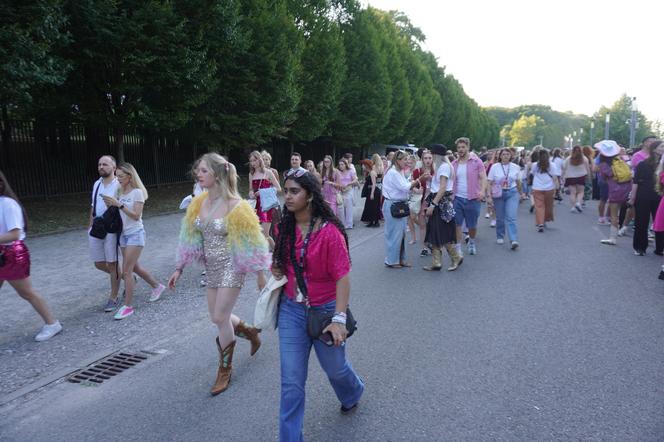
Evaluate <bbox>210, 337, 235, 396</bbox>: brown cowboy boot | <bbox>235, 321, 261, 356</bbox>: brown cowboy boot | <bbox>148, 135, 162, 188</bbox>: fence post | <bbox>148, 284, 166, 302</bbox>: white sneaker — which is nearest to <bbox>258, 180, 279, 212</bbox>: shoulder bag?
<bbox>148, 284, 166, 302</bbox>: white sneaker

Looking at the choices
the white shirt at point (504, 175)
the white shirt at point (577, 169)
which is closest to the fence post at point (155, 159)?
the white shirt at point (504, 175)

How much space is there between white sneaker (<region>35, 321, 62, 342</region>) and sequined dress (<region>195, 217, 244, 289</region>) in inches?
88.7

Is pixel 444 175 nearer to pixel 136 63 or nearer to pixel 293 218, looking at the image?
pixel 293 218

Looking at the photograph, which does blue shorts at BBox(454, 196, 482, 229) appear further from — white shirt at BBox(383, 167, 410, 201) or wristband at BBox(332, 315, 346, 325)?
wristband at BBox(332, 315, 346, 325)

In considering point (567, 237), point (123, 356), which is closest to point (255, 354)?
point (123, 356)

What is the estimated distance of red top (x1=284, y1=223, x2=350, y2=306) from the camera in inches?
115

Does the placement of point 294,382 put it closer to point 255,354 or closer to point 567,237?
point 255,354

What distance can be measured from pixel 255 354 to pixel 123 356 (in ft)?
3.96

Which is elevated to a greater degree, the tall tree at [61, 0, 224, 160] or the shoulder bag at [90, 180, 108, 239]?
the tall tree at [61, 0, 224, 160]

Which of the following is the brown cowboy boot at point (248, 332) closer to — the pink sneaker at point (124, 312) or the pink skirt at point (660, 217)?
the pink sneaker at point (124, 312)

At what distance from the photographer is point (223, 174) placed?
13.1 ft

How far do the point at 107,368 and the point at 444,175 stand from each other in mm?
5184

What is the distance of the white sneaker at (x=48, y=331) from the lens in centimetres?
507

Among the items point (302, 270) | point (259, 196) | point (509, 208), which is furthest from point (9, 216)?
point (509, 208)
